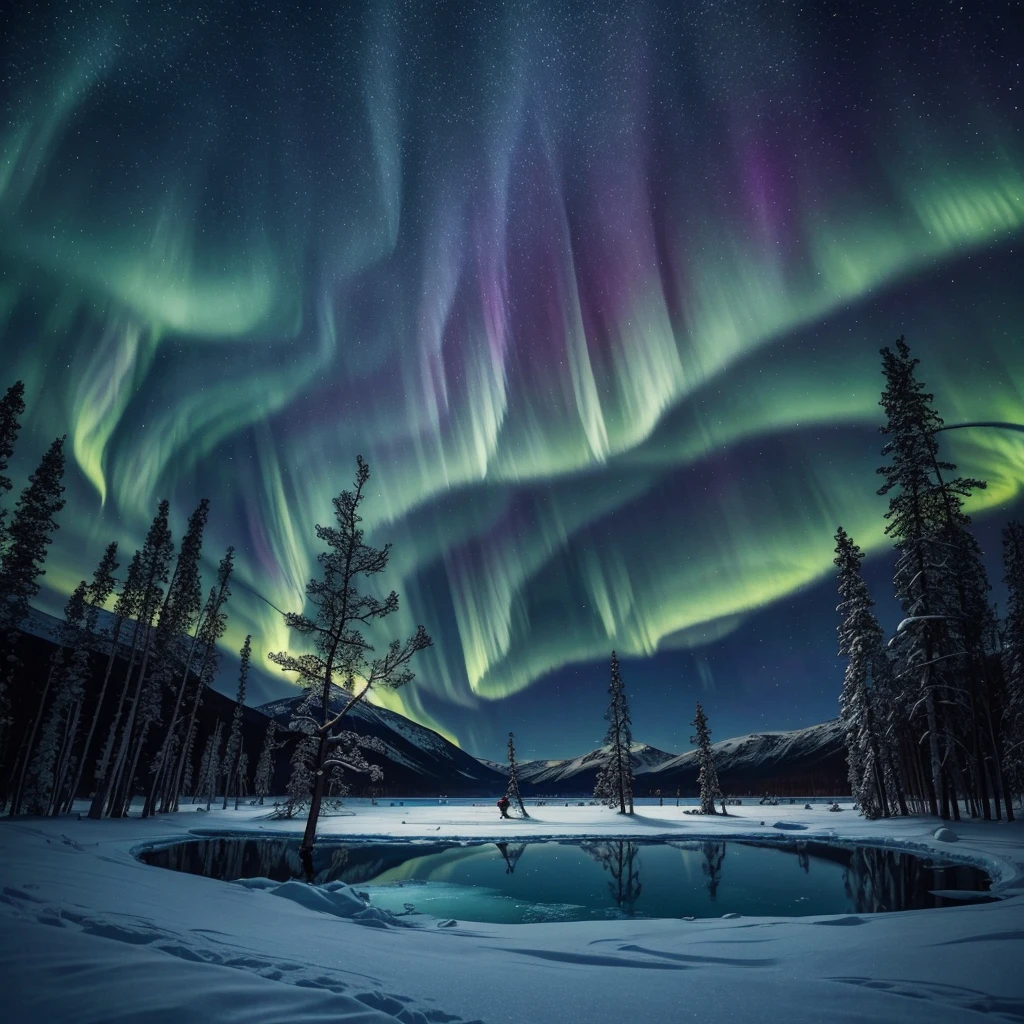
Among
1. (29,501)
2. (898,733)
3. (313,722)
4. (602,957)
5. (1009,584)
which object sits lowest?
(602,957)

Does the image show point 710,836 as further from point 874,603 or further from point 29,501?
point 29,501

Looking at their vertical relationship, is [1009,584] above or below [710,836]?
above

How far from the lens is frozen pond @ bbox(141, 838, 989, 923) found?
1401 centimetres

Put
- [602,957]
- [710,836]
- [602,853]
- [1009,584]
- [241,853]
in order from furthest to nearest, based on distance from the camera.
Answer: [1009,584] → [710,836] → [602,853] → [241,853] → [602,957]

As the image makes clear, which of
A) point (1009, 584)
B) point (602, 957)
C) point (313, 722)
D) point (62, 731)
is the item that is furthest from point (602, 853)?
point (62, 731)

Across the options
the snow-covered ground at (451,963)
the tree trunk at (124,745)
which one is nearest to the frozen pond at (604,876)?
the snow-covered ground at (451,963)

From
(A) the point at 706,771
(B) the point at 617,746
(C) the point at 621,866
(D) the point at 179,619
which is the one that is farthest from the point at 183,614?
(A) the point at 706,771

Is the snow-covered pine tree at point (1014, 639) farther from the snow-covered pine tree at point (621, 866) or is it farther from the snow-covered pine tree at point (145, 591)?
the snow-covered pine tree at point (145, 591)

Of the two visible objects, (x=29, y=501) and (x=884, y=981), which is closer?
(x=884, y=981)

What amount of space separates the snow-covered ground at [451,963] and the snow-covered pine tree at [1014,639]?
36.1 metres

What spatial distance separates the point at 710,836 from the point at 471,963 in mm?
34697

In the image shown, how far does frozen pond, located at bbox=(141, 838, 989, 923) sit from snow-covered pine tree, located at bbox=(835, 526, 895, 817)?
49.9 ft

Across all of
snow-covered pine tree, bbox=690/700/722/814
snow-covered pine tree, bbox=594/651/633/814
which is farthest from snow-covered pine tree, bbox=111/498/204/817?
snow-covered pine tree, bbox=690/700/722/814

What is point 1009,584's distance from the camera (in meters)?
38.3
